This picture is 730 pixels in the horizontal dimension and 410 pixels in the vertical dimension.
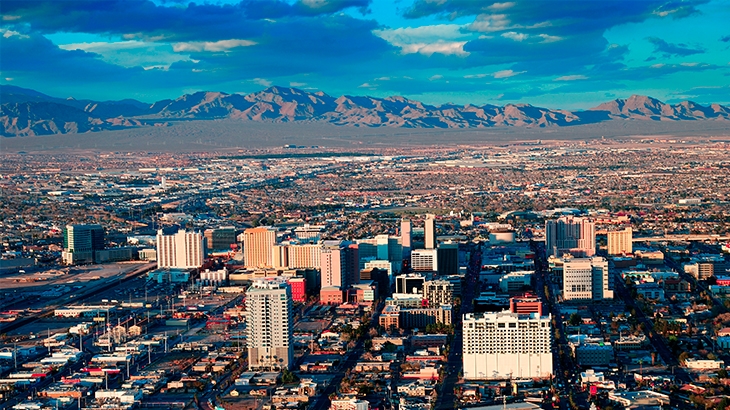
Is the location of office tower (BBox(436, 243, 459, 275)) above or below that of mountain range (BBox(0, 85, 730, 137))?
below

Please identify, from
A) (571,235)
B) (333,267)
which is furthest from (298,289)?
(571,235)

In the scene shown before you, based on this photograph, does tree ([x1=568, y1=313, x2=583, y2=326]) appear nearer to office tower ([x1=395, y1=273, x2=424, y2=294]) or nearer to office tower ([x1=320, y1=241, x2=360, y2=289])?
office tower ([x1=395, y1=273, x2=424, y2=294])

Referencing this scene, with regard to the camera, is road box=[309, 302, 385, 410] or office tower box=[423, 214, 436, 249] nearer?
road box=[309, 302, 385, 410]

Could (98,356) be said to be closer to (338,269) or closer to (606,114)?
(338,269)

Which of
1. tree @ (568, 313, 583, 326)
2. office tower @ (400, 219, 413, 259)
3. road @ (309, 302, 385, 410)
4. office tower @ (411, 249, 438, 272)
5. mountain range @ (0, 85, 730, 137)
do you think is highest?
mountain range @ (0, 85, 730, 137)

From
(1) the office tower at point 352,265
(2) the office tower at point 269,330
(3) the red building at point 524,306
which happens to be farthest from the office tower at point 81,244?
(2) the office tower at point 269,330

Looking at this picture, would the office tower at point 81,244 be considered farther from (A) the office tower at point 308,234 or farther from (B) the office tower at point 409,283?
(B) the office tower at point 409,283

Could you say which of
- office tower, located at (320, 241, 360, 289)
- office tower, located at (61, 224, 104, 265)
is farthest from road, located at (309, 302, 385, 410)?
office tower, located at (61, 224, 104, 265)
